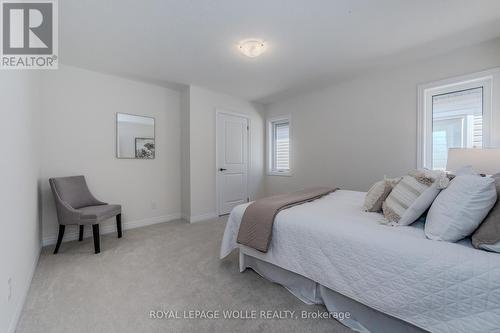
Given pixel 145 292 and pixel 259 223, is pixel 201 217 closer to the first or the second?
pixel 145 292

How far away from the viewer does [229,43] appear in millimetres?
2363

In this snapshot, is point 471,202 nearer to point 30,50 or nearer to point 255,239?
point 255,239

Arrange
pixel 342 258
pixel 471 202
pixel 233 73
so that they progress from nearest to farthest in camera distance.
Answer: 1. pixel 471 202
2. pixel 342 258
3. pixel 233 73

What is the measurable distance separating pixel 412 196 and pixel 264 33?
1952mm

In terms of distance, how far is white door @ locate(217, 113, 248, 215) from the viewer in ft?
13.6

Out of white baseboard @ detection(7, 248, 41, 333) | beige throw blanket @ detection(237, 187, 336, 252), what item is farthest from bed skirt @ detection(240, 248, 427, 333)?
white baseboard @ detection(7, 248, 41, 333)

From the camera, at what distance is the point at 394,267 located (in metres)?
1.17

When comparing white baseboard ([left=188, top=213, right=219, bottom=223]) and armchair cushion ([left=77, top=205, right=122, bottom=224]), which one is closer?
armchair cushion ([left=77, top=205, right=122, bottom=224])

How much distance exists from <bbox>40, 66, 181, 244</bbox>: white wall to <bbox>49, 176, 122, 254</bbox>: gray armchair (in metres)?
0.24

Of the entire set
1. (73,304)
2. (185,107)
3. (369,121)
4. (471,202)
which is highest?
(185,107)

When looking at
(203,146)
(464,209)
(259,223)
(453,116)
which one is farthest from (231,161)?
(464,209)

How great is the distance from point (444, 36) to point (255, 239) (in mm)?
2796

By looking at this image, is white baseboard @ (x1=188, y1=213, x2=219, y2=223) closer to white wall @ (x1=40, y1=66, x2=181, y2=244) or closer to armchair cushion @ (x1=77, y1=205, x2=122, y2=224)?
white wall @ (x1=40, y1=66, x2=181, y2=244)

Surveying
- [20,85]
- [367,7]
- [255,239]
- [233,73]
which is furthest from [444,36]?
[20,85]
